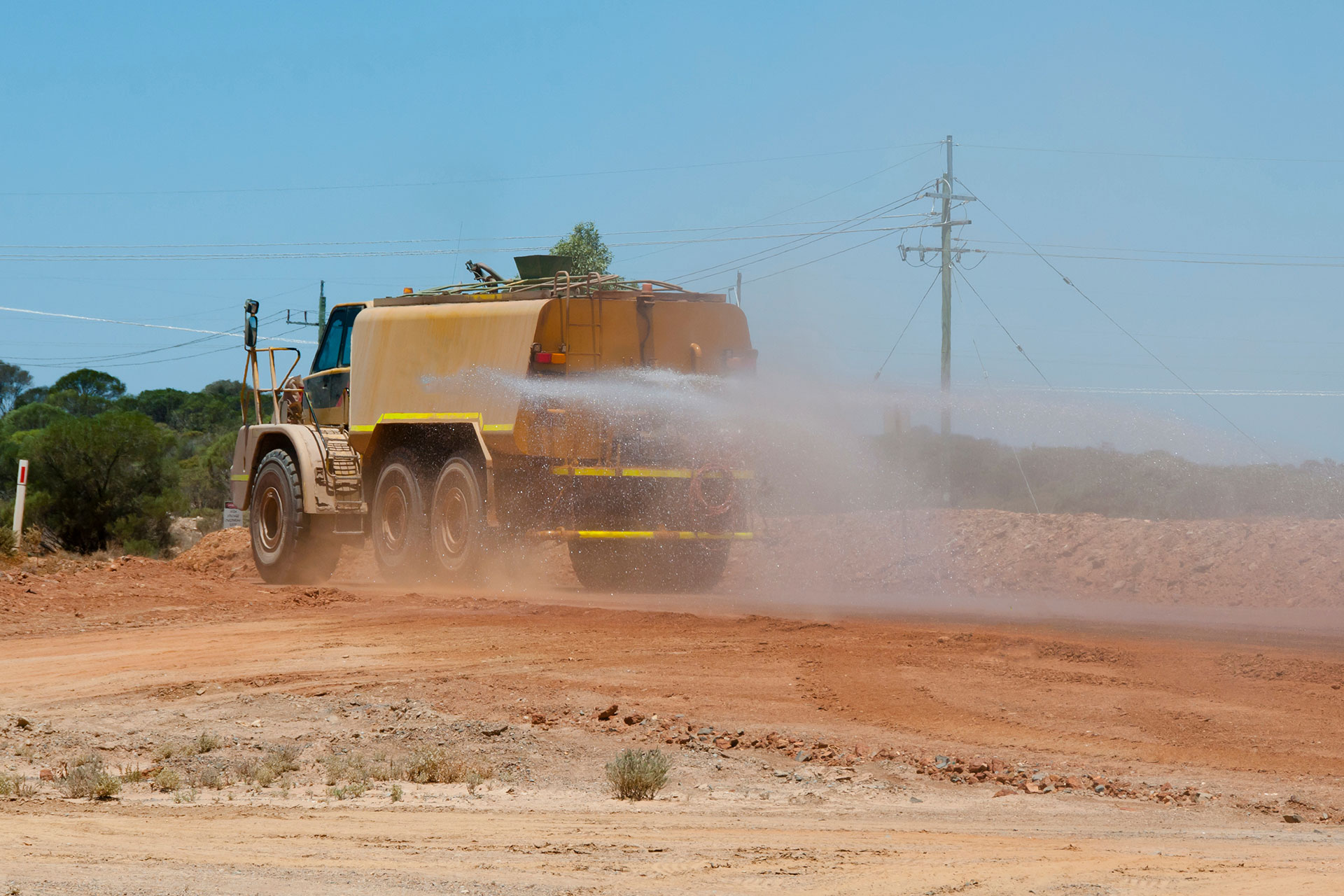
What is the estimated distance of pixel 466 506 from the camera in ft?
51.3

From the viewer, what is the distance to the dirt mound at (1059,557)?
1719 cm

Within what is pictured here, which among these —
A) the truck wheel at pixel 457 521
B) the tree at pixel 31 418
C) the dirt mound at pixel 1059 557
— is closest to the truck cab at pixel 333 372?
the truck wheel at pixel 457 521

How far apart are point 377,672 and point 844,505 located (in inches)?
569

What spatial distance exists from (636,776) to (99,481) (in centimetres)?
3202

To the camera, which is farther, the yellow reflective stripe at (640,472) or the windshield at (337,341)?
the windshield at (337,341)

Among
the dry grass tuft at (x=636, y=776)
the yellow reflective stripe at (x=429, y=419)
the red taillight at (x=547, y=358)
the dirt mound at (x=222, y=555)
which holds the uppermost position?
the red taillight at (x=547, y=358)

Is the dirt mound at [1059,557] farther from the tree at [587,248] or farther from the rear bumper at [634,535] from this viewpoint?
the tree at [587,248]

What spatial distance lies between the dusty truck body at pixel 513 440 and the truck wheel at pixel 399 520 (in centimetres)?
2

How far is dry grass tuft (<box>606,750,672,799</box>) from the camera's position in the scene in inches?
276

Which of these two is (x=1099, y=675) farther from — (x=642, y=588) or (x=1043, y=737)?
(x=642, y=588)

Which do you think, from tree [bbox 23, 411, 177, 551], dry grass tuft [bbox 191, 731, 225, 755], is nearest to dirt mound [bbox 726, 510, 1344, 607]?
dry grass tuft [bbox 191, 731, 225, 755]

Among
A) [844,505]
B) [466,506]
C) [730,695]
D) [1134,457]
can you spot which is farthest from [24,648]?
[1134,457]

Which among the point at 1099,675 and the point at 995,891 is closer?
the point at 995,891

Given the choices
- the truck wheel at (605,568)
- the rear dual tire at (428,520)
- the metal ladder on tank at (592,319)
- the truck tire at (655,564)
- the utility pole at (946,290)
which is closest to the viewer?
the metal ladder on tank at (592,319)
